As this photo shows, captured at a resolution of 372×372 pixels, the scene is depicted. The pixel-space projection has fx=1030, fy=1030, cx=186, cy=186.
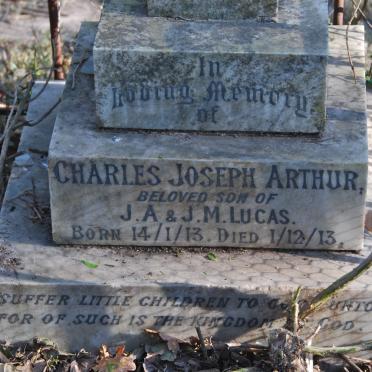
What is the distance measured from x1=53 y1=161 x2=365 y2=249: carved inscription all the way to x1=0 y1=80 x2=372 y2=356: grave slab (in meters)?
0.08

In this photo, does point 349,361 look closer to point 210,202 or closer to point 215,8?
point 210,202

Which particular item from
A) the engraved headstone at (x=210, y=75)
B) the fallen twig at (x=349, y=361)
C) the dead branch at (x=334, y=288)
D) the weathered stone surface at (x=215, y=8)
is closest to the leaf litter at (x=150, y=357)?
the fallen twig at (x=349, y=361)

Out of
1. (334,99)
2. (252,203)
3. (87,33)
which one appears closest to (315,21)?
(334,99)

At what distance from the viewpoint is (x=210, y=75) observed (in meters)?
4.35

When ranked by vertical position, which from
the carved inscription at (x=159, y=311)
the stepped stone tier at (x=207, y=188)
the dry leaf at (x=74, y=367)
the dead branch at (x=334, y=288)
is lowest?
the dry leaf at (x=74, y=367)

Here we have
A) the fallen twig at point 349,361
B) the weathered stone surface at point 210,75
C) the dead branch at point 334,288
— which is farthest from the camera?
the fallen twig at point 349,361

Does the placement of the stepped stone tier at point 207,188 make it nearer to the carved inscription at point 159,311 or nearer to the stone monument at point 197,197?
the stone monument at point 197,197

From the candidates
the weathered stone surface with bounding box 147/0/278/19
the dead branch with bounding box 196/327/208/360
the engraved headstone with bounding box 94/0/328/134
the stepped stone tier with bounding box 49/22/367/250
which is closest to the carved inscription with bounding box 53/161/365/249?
the stepped stone tier with bounding box 49/22/367/250

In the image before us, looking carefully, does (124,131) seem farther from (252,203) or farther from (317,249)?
(317,249)

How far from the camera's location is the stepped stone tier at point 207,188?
170 inches

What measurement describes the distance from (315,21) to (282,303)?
1246 millimetres

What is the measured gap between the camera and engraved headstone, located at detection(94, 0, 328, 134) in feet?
14.1

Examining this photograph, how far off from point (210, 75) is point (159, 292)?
94cm

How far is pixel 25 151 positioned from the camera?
5.29m
